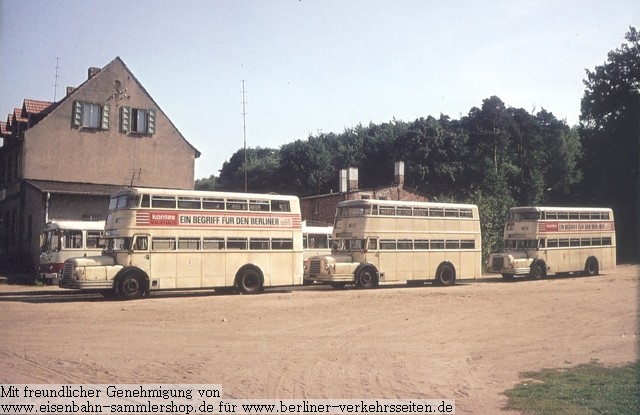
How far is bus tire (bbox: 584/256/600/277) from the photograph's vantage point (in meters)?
36.3

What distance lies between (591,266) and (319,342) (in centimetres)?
2859

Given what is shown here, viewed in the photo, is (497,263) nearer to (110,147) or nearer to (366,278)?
(366,278)

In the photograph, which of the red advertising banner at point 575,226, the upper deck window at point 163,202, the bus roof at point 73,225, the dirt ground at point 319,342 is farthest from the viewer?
the red advertising banner at point 575,226

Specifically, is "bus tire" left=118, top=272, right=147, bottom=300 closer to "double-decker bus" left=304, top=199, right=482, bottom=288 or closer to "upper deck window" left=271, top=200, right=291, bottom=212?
"upper deck window" left=271, top=200, right=291, bottom=212

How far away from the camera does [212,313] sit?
1730 cm

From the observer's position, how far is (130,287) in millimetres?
20797

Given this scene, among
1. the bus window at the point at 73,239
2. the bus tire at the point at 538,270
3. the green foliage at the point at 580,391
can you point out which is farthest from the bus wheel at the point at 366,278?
A: the green foliage at the point at 580,391

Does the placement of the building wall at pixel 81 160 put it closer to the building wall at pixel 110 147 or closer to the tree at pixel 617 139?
the building wall at pixel 110 147

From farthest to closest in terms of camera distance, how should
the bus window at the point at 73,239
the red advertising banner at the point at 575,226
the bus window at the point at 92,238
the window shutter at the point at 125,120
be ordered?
the window shutter at the point at 125,120
the red advertising banner at the point at 575,226
the bus window at the point at 92,238
the bus window at the point at 73,239

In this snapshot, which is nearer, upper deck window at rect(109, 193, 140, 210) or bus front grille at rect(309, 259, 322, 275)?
upper deck window at rect(109, 193, 140, 210)

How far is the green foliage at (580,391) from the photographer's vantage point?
303 inches

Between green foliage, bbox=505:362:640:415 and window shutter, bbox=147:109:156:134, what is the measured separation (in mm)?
31527

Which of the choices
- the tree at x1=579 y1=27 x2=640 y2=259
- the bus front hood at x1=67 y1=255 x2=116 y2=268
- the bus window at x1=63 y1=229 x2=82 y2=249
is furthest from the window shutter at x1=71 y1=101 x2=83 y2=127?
the tree at x1=579 y1=27 x2=640 y2=259

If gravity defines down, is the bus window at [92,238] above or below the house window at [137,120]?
below
